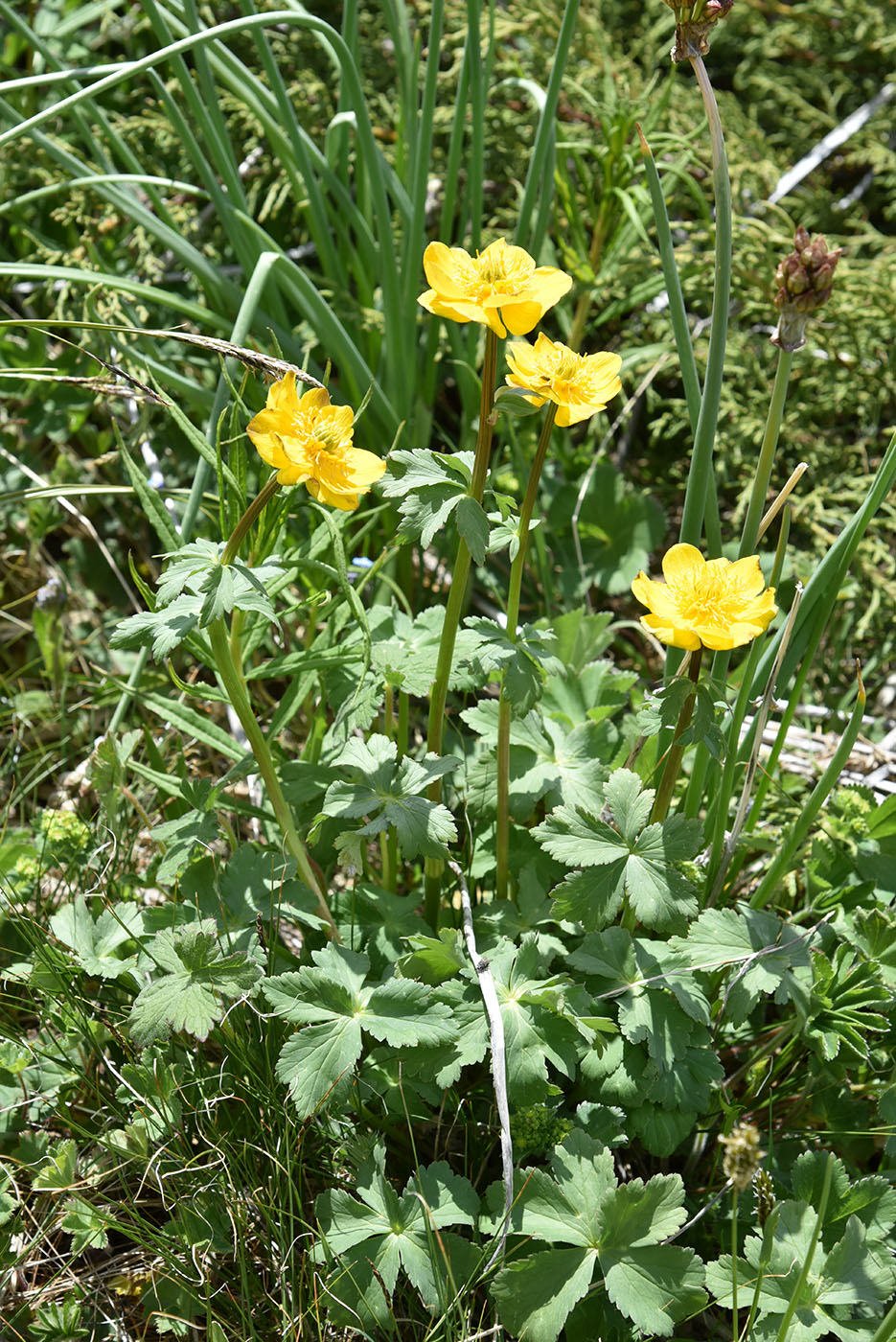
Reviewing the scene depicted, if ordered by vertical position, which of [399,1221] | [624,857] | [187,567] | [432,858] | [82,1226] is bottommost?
[82,1226]

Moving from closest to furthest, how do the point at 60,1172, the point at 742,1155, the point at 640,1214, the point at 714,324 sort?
the point at 742,1155
the point at 640,1214
the point at 714,324
the point at 60,1172

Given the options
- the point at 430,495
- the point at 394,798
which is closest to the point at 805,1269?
the point at 394,798

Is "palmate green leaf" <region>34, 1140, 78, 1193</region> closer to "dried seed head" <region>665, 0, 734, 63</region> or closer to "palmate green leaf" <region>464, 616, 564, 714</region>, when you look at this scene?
"palmate green leaf" <region>464, 616, 564, 714</region>

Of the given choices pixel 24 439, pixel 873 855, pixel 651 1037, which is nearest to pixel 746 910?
pixel 651 1037

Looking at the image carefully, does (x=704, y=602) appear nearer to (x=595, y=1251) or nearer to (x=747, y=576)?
(x=747, y=576)

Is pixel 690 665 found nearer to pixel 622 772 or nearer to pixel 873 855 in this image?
pixel 622 772

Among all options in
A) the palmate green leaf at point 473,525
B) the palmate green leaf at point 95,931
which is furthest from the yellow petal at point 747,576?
the palmate green leaf at point 95,931
